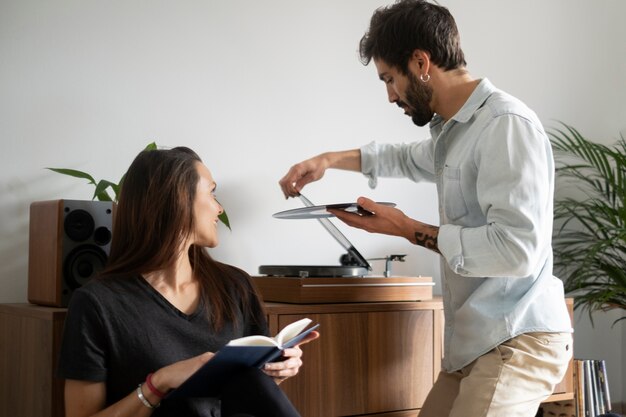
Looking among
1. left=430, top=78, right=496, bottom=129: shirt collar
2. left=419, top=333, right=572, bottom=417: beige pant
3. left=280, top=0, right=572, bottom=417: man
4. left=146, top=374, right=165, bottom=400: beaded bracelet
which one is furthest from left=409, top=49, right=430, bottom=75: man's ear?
left=146, top=374, right=165, bottom=400: beaded bracelet

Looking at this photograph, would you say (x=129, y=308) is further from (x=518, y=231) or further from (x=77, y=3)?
(x=77, y=3)

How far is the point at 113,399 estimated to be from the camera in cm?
170

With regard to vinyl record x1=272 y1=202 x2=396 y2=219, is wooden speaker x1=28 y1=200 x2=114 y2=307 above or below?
below

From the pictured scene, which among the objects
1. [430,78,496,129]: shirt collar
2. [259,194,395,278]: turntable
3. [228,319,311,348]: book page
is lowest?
[228,319,311,348]: book page

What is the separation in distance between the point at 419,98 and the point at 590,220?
1.67m

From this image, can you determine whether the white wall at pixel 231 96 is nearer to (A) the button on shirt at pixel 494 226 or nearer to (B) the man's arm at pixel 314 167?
(B) the man's arm at pixel 314 167

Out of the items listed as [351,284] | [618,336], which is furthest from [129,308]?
[618,336]

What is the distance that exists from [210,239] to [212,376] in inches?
16.1

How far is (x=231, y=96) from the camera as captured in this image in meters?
2.83

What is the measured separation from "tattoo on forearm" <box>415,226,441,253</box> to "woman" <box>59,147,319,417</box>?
458 millimetres

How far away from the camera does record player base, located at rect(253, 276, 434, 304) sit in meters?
2.35

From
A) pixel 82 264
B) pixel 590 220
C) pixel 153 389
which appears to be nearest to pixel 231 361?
pixel 153 389

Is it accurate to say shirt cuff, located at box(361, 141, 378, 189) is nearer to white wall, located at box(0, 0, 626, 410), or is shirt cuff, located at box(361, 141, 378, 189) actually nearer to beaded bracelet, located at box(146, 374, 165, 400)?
white wall, located at box(0, 0, 626, 410)

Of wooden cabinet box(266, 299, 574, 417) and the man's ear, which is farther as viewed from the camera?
wooden cabinet box(266, 299, 574, 417)
